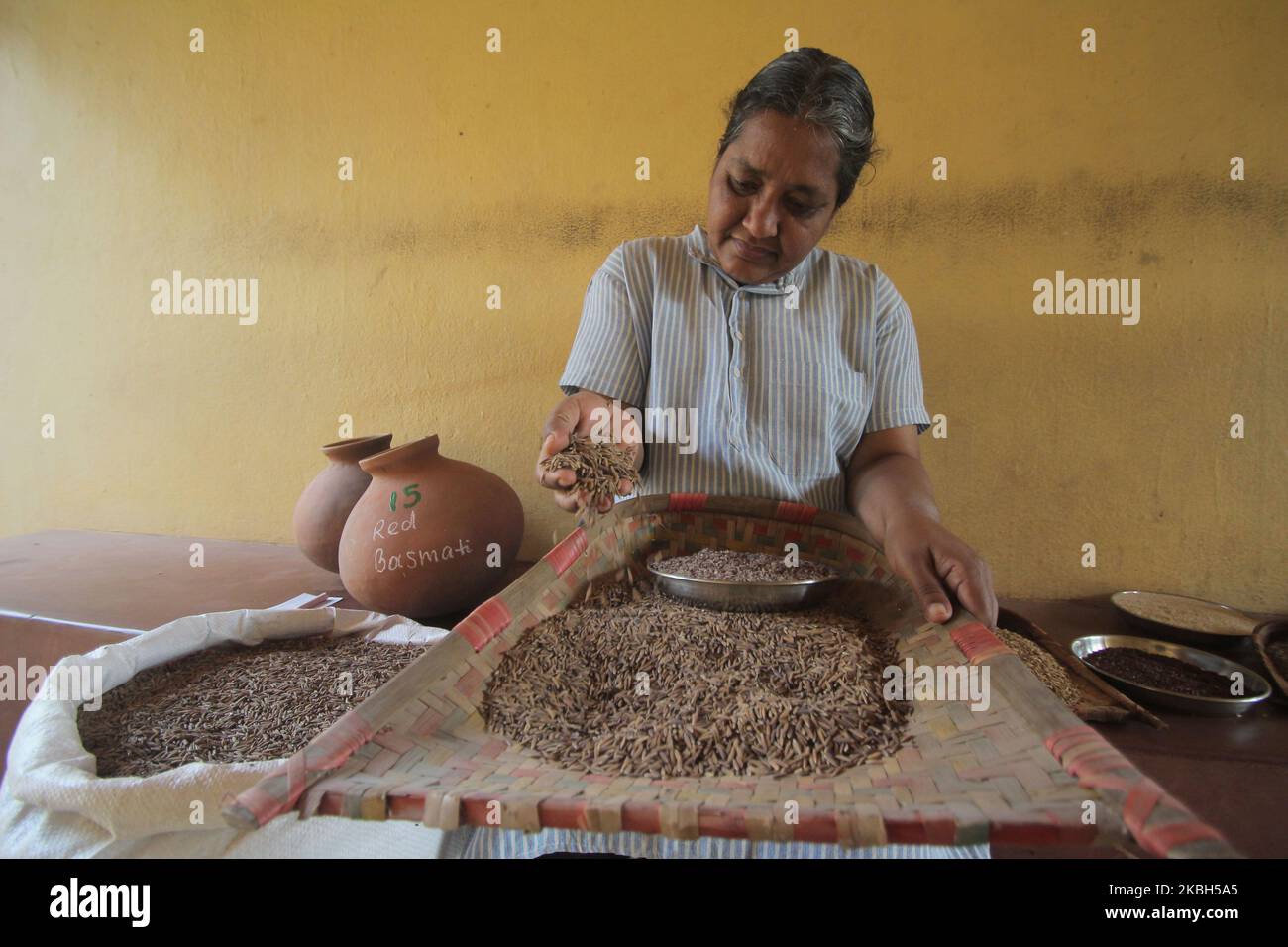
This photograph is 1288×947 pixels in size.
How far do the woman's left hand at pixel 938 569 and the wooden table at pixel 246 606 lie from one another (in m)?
0.52

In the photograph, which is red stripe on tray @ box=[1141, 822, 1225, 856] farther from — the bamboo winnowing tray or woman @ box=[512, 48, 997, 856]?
woman @ box=[512, 48, 997, 856]

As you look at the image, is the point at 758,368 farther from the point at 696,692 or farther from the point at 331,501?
the point at 331,501

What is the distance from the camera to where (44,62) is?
3527 millimetres

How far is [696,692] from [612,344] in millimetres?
1092

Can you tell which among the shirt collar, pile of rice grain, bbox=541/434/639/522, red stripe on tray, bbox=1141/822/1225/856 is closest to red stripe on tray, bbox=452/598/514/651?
pile of rice grain, bbox=541/434/639/522

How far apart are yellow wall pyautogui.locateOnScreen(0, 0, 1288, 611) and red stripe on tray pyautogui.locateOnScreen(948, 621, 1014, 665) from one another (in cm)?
162

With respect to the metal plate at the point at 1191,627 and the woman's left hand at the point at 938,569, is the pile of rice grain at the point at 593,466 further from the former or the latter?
the metal plate at the point at 1191,627

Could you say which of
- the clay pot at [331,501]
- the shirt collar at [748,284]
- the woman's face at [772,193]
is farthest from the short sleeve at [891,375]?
the clay pot at [331,501]

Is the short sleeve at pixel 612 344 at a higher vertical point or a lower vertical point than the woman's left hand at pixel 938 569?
higher

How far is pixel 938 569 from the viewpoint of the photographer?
52.7 inches

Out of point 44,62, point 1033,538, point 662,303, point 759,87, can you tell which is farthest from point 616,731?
point 44,62

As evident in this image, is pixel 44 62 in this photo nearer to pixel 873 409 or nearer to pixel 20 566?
pixel 20 566

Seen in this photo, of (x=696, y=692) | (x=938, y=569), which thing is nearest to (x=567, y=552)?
(x=696, y=692)

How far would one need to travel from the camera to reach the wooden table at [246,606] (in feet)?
4.95
